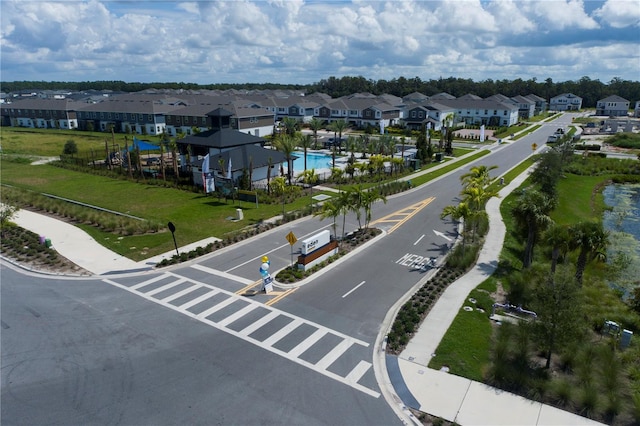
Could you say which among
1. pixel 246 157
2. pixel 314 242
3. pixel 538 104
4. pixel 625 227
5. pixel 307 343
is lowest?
pixel 625 227

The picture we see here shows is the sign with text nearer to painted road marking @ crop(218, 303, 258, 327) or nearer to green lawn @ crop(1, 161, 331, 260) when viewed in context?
painted road marking @ crop(218, 303, 258, 327)

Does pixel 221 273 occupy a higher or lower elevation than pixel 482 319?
higher

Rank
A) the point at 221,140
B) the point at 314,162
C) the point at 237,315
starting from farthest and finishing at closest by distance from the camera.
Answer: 1. the point at 314,162
2. the point at 221,140
3. the point at 237,315

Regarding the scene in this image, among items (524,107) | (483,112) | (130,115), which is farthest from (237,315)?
(524,107)

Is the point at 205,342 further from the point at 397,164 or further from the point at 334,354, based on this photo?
the point at 397,164

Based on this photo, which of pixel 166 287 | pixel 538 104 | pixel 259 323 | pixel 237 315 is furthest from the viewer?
pixel 538 104

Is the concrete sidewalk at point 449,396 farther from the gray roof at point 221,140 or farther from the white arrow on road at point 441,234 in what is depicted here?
the gray roof at point 221,140

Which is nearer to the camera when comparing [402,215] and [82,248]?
[82,248]

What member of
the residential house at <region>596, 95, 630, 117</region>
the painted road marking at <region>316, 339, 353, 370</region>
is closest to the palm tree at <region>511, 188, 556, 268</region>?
the painted road marking at <region>316, 339, 353, 370</region>
